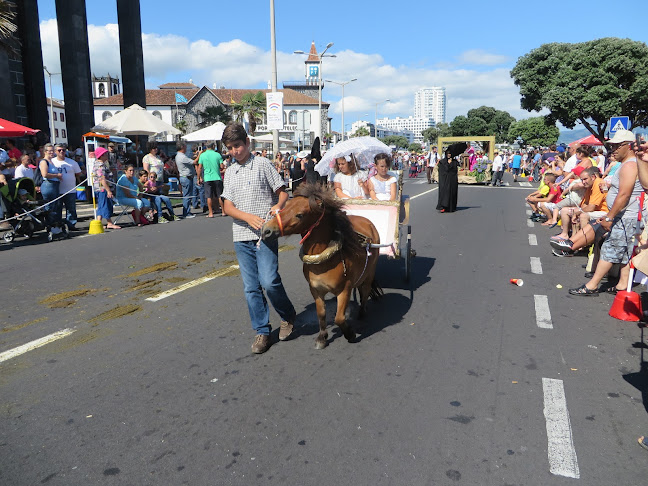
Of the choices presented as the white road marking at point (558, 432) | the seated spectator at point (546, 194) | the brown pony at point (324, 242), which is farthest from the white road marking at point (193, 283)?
the seated spectator at point (546, 194)

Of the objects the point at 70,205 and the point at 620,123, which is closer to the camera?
the point at 70,205

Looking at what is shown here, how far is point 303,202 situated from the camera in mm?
3998

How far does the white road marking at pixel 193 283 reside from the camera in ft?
20.6

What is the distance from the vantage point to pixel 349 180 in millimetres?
7203

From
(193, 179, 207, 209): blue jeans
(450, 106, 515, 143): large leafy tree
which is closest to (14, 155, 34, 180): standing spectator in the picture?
(193, 179, 207, 209): blue jeans

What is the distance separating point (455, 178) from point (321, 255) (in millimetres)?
12002

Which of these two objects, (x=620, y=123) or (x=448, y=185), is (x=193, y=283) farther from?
(x=620, y=123)

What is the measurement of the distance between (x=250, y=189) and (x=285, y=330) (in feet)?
4.62

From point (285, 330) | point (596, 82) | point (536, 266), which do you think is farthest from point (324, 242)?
point (596, 82)

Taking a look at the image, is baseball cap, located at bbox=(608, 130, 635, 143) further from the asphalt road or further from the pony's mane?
the pony's mane

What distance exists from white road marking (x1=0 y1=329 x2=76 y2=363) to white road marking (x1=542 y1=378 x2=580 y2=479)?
4354mm

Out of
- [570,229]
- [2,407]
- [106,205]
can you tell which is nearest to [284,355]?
[2,407]

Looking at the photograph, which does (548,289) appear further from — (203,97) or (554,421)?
(203,97)

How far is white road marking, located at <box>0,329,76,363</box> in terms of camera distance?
14.7 feet
